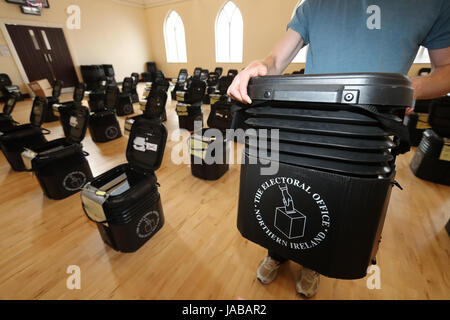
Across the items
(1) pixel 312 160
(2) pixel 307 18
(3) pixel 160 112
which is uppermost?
(2) pixel 307 18

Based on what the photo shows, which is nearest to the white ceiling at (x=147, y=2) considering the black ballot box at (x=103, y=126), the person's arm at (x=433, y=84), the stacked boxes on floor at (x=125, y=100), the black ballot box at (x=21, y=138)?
the stacked boxes on floor at (x=125, y=100)

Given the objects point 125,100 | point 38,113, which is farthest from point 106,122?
point 125,100

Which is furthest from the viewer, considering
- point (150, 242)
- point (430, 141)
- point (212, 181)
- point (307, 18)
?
point (212, 181)

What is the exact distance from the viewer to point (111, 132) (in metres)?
3.84

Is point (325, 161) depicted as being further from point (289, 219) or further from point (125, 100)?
point (125, 100)

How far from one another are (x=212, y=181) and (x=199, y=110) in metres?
2.04

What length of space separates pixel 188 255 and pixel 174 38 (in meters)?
14.0

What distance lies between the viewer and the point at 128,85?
551 centimetres

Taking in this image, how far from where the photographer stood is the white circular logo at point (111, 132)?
148 inches

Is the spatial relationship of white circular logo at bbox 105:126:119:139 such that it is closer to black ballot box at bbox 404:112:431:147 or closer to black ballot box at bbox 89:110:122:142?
black ballot box at bbox 89:110:122:142

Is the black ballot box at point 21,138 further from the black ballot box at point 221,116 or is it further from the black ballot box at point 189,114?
the black ballot box at point 221,116

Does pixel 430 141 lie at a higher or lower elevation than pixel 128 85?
lower
